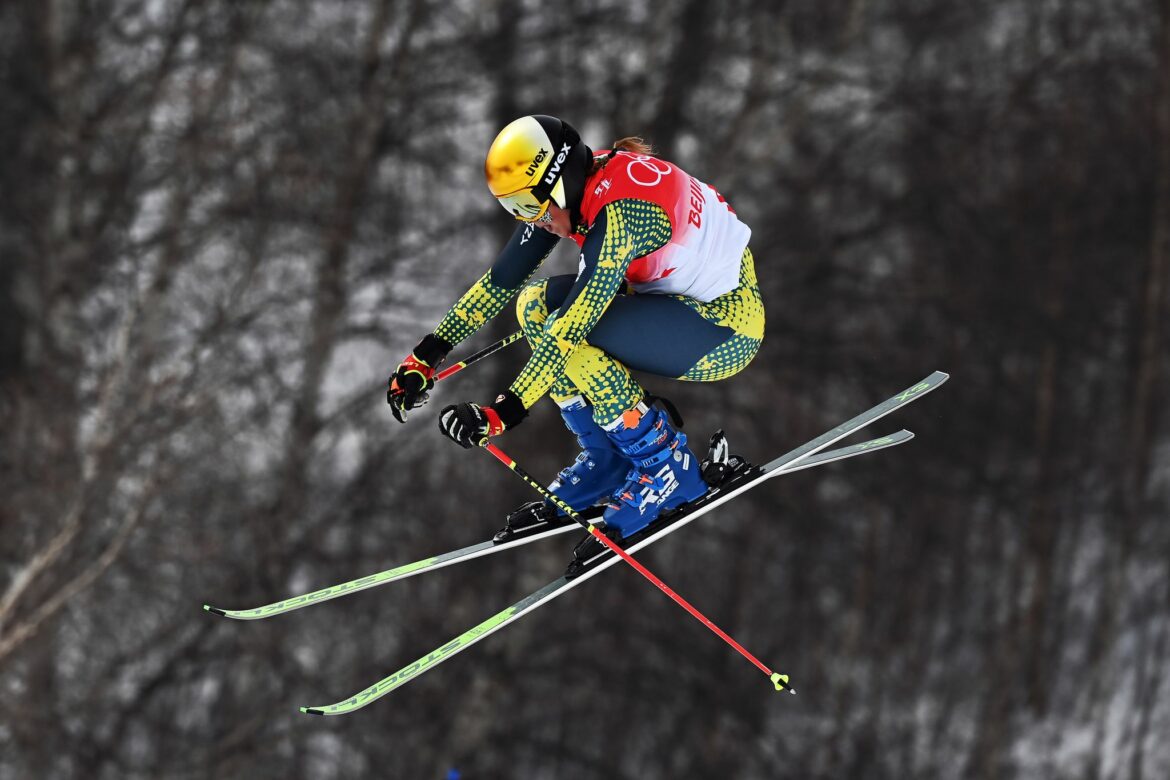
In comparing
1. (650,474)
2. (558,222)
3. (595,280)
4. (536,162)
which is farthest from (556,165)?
(650,474)

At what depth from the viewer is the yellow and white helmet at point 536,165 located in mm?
4461

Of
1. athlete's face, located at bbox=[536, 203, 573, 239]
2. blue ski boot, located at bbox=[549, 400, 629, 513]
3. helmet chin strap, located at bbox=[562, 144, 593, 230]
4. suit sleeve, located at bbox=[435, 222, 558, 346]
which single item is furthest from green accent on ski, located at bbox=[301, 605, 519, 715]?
helmet chin strap, located at bbox=[562, 144, 593, 230]

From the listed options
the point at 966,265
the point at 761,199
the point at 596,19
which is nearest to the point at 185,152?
the point at 596,19

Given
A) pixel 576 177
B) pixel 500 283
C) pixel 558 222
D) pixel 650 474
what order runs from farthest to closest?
pixel 650 474 → pixel 500 283 → pixel 558 222 → pixel 576 177

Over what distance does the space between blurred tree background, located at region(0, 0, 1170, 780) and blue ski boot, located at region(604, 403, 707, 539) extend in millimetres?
8244

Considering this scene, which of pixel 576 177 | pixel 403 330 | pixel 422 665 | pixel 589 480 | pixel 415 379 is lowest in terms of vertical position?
pixel 403 330

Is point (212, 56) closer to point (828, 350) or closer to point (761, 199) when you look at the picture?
point (761, 199)

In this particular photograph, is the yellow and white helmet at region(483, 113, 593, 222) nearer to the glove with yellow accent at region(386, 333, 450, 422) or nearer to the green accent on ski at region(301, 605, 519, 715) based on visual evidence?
the glove with yellow accent at region(386, 333, 450, 422)

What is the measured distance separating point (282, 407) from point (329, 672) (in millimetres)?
3369

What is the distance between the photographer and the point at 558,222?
4.70 meters

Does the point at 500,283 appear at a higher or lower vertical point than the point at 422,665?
higher

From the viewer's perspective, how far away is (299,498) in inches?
657

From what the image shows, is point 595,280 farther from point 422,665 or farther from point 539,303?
point 422,665

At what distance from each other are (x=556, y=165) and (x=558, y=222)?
0.24m
